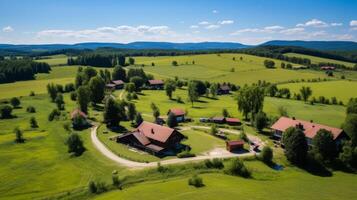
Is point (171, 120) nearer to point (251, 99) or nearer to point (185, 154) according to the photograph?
point (185, 154)

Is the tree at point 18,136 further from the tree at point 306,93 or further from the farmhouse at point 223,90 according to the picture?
the tree at point 306,93

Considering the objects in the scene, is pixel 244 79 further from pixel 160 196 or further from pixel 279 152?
pixel 160 196

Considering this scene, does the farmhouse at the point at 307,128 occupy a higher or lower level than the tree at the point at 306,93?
lower

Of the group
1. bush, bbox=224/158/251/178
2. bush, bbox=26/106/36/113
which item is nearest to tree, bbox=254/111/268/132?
bush, bbox=224/158/251/178

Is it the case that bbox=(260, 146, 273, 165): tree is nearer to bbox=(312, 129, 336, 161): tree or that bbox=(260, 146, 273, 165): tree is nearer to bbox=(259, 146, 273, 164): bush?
bbox=(259, 146, 273, 164): bush

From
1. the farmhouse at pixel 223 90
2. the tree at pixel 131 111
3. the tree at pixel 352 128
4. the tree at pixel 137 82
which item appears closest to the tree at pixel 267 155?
the tree at pixel 352 128

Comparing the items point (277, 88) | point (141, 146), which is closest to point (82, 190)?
point (141, 146)
